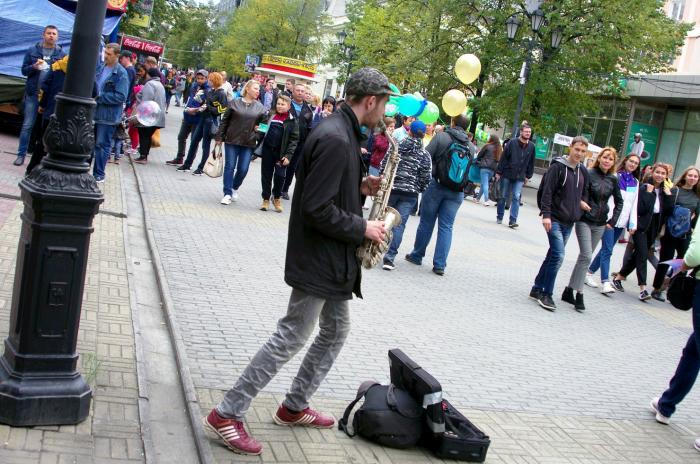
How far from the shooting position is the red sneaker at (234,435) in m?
4.02

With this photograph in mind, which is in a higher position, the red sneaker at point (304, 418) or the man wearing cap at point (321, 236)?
the man wearing cap at point (321, 236)

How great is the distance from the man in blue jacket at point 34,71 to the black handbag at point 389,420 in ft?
31.3

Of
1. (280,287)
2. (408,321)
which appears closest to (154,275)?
(280,287)

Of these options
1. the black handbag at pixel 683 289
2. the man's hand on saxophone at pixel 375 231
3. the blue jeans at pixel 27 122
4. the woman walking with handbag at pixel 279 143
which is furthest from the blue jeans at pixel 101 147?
the black handbag at pixel 683 289

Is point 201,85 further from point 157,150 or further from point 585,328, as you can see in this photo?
point 585,328

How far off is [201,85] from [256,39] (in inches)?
1828

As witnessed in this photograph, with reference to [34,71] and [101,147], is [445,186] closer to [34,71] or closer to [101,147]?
[101,147]

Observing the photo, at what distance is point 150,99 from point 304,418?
1194 centimetres

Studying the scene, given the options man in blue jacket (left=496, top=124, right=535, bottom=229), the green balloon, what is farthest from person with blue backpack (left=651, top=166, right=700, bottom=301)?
the green balloon

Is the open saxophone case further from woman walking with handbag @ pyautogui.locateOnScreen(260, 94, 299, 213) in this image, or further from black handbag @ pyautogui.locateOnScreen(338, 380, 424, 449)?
woman walking with handbag @ pyautogui.locateOnScreen(260, 94, 299, 213)

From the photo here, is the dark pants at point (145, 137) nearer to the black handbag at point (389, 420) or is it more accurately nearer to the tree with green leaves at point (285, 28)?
the black handbag at point (389, 420)

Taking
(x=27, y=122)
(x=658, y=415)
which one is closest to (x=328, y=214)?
(x=658, y=415)

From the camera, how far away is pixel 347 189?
4039mm

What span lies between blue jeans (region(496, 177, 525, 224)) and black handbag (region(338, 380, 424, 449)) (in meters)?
12.8
